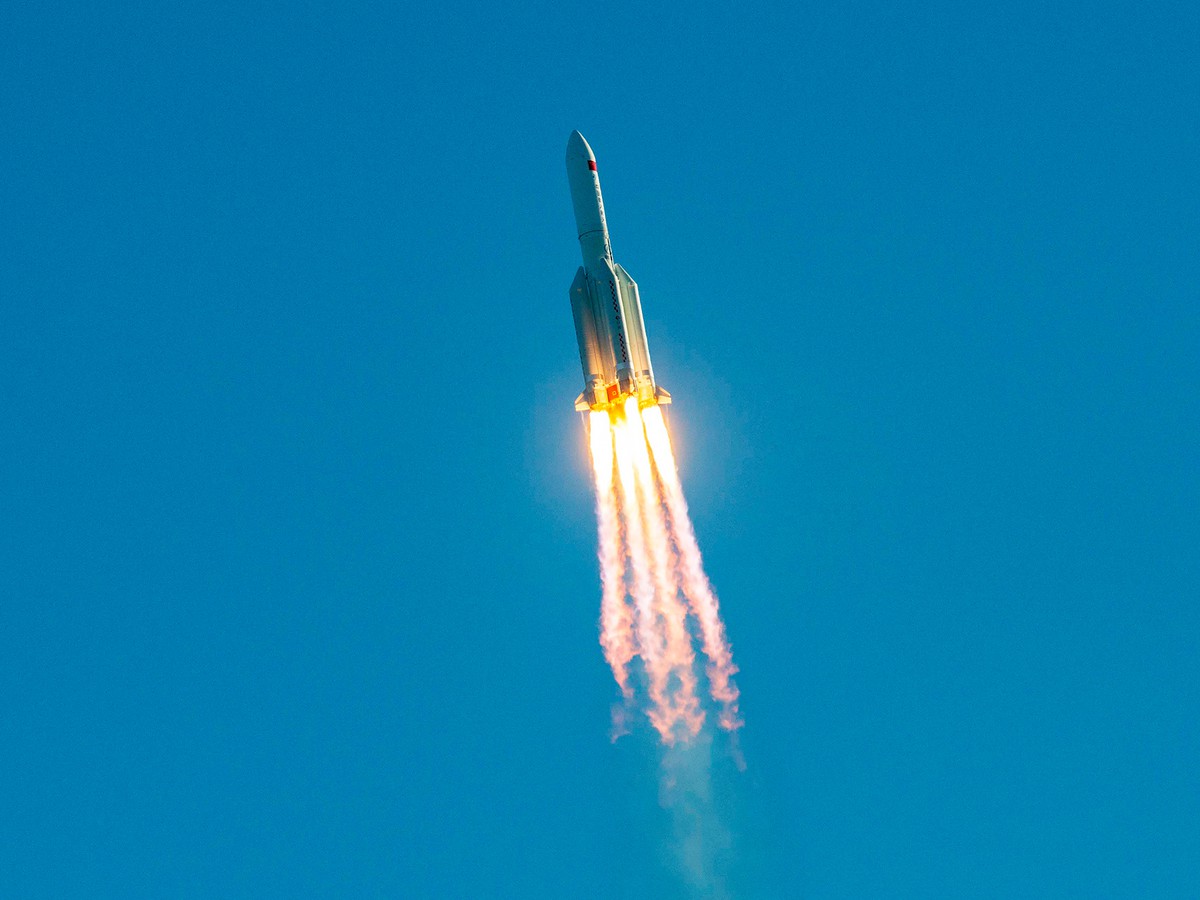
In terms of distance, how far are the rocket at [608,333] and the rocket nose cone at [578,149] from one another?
331 centimetres

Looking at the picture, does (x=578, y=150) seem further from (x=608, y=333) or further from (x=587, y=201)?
(x=608, y=333)

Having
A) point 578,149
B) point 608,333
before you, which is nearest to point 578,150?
point 578,149

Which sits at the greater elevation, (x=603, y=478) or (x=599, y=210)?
(x=599, y=210)

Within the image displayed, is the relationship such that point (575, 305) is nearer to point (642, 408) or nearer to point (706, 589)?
point (642, 408)

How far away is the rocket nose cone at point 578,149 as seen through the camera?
101750mm

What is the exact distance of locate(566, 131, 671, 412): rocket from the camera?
98.0m

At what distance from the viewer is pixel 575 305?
326 feet

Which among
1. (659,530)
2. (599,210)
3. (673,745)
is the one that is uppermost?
(599,210)

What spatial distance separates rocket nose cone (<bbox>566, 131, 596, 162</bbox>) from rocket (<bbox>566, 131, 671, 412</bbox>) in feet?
10.9

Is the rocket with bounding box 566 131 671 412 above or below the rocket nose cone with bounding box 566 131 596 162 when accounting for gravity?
below

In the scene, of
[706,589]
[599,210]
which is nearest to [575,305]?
[599,210]

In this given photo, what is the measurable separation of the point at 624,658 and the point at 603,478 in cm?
715

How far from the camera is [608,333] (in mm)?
98250

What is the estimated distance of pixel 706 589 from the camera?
104 m
